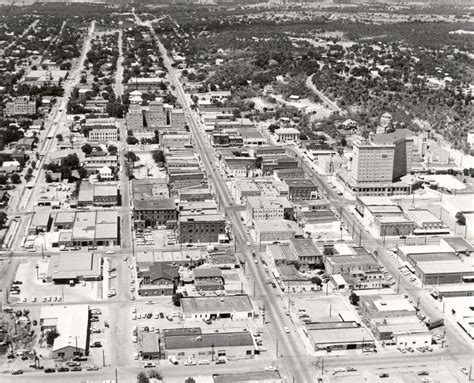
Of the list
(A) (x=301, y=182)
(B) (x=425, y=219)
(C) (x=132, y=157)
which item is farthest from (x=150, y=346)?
(C) (x=132, y=157)

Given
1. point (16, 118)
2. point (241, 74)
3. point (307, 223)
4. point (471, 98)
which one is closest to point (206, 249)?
point (307, 223)

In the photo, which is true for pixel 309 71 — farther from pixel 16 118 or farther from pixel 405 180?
pixel 405 180

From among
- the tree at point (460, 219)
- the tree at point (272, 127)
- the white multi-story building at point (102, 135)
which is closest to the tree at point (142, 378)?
the tree at point (460, 219)

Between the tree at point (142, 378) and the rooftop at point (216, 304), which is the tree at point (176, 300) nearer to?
the rooftop at point (216, 304)

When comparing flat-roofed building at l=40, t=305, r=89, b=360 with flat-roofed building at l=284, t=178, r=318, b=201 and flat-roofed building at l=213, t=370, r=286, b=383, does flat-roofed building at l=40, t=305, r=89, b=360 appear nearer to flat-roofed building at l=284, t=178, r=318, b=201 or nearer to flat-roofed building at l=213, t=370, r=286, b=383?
flat-roofed building at l=213, t=370, r=286, b=383

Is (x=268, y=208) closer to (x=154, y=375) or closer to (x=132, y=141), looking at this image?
(x=154, y=375)

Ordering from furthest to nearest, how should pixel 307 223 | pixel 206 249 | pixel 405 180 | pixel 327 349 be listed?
pixel 405 180
pixel 307 223
pixel 206 249
pixel 327 349
